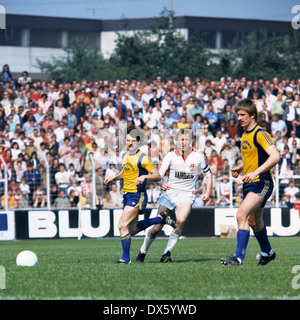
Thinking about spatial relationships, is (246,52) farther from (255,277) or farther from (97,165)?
(255,277)

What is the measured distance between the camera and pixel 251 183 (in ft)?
32.6

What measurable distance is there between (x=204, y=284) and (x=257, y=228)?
8.07 feet

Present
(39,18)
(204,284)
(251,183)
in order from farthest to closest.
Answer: (39,18)
(251,183)
(204,284)

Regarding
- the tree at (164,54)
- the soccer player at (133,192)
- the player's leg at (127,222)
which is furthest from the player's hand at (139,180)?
the tree at (164,54)

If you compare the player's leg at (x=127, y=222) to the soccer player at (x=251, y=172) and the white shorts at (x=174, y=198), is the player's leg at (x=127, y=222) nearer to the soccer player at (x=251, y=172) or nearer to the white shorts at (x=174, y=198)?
the white shorts at (x=174, y=198)

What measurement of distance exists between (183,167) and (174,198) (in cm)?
55

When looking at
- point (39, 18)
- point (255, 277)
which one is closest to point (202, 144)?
point (255, 277)

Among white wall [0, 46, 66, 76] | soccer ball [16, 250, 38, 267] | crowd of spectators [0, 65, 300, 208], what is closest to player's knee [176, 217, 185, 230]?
soccer ball [16, 250, 38, 267]

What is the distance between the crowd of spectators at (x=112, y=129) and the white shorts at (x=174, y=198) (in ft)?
25.8

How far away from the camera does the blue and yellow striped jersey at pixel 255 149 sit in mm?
9688

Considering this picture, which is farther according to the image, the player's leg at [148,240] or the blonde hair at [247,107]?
the player's leg at [148,240]

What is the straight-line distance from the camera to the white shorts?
12062 mm

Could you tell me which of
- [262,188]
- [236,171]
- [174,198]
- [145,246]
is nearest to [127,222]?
[145,246]

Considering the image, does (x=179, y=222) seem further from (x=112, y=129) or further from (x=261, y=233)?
(x=112, y=129)
